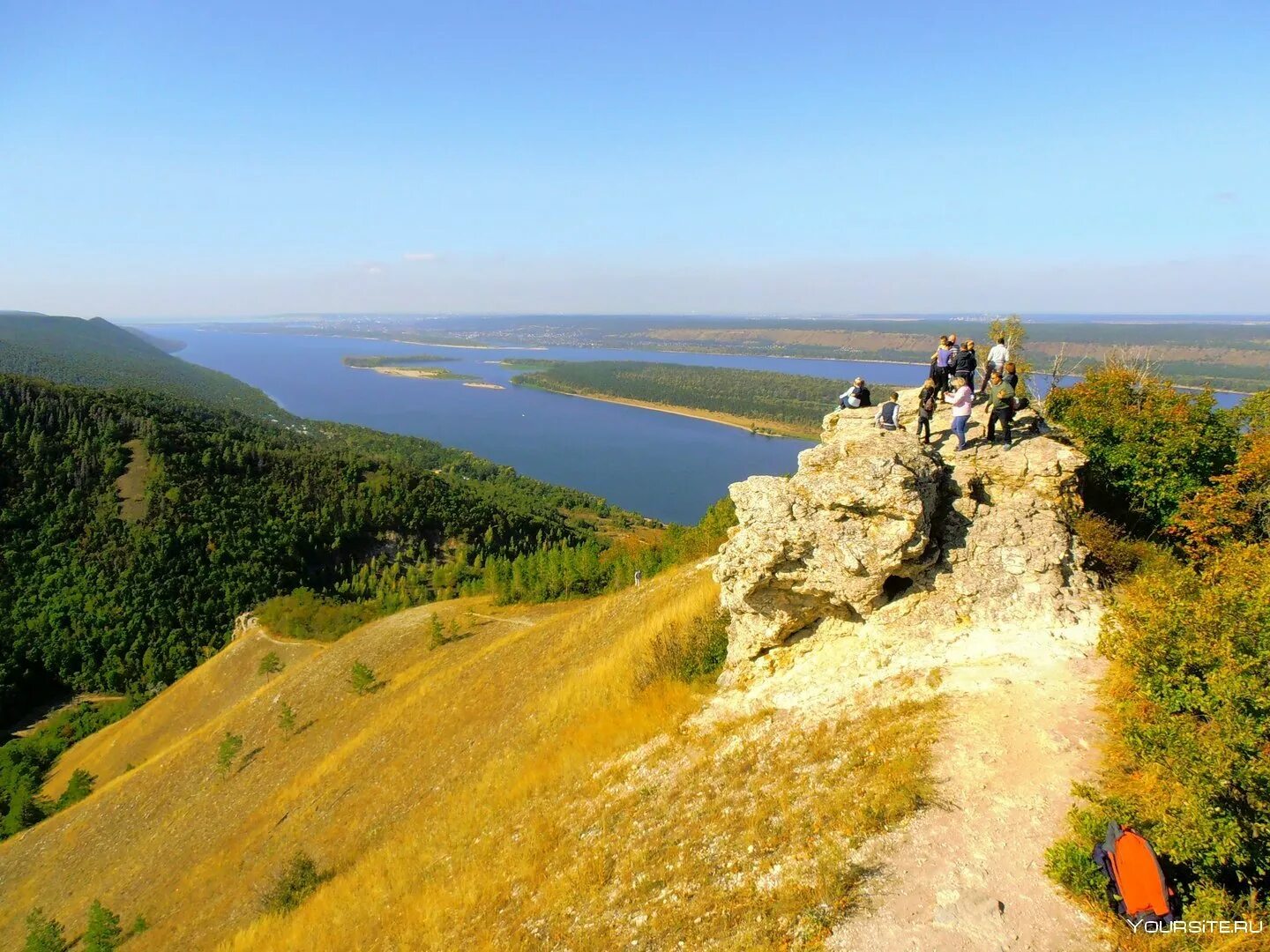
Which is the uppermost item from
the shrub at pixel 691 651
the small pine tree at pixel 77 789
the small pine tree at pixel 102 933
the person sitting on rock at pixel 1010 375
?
the person sitting on rock at pixel 1010 375

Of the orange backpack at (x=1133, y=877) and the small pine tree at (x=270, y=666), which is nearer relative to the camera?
the orange backpack at (x=1133, y=877)

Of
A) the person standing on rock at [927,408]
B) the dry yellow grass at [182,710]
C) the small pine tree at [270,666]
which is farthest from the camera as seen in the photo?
the small pine tree at [270,666]

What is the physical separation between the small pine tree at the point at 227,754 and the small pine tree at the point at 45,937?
6521 millimetres

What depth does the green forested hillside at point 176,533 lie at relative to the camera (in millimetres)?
79000

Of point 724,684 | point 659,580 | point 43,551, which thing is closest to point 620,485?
point 43,551

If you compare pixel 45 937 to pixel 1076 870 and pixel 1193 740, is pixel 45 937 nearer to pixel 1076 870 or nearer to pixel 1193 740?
Answer: pixel 1076 870

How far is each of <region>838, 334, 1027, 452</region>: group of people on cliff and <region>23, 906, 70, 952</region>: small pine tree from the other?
105 ft

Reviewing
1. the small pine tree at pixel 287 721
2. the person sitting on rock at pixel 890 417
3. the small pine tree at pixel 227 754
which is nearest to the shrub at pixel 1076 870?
the person sitting on rock at pixel 890 417

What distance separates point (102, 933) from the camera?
58.4 ft

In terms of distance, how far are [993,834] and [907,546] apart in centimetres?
497

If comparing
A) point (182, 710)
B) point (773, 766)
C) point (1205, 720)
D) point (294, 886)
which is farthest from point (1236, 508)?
point (182, 710)

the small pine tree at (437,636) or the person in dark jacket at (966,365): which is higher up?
the person in dark jacket at (966,365)

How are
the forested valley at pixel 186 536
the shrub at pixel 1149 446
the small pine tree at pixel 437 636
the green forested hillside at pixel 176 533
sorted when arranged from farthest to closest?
the green forested hillside at pixel 176 533 < the forested valley at pixel 186 536 < the small pine tree at pixel 437 636 < the shrub at pixel 1149 446

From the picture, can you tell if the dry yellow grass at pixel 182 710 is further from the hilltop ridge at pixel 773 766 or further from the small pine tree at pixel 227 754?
the hilltop ridge at pixel 773 766
